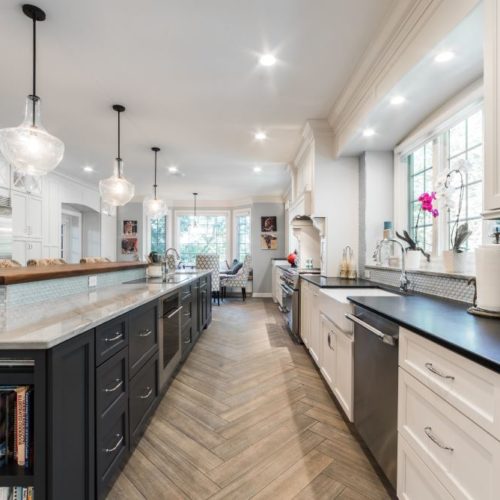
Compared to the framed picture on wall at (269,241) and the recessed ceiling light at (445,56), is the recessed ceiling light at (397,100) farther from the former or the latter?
the framed picture on wall at (269,241)

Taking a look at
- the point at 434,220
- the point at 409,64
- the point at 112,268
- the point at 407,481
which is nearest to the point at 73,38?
the point at 112,268

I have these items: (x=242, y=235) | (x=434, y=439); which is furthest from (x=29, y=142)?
(x=242, y=235)

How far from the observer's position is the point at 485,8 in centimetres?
123

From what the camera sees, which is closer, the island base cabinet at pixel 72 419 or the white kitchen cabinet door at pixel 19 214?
the island base cabinet at pixel 72 419

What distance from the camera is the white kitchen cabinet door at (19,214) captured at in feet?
15.4

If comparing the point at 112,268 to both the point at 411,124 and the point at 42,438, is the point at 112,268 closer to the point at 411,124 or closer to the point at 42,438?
the point at 42,438

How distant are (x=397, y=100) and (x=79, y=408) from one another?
2.63m

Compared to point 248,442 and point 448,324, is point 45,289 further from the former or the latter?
point 448,324

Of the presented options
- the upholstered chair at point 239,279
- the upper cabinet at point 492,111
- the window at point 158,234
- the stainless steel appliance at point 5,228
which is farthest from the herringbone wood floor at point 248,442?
the window at point 158,234

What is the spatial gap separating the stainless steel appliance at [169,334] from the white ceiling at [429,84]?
2251mm

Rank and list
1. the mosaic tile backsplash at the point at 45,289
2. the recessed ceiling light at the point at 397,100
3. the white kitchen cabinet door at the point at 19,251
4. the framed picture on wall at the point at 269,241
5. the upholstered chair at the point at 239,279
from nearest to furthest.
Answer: the mosaic tile backsplash at the point at 45,289 < the recessed ceiling light at the point at 397,100 < the white kitchen cabinet door at the point at 19,251 < the upholstered chair at the point at 239,279 < the framed picture on wall at the point at 269,241

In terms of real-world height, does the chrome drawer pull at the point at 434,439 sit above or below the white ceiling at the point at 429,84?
below

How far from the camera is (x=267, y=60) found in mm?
2326

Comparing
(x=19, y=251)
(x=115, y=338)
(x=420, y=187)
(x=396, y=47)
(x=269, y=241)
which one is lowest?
(x=115, y=338)
